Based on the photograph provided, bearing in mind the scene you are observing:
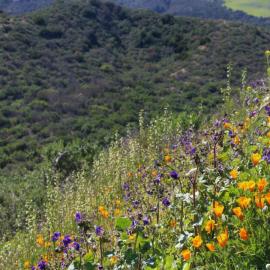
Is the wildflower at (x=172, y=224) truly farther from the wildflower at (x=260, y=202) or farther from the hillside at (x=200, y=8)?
the hillside at (x=200, y=8)

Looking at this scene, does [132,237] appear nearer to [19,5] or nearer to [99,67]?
[99,67]

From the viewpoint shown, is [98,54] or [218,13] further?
[218,13]

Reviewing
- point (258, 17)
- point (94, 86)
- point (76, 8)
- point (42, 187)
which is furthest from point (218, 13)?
point (42, 187)

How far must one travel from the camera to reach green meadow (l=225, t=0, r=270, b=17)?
453 ft

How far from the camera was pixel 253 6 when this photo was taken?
14875cm

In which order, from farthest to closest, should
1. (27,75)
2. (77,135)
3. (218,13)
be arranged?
(218,13)
(27,75)
(77,135)

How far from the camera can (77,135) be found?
2077cm

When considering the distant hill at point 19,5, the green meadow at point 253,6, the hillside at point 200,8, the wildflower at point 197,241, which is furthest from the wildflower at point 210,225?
the green meadow at point 253,6

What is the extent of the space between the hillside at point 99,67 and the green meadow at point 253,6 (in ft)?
328

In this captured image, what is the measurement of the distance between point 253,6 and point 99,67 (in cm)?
12604

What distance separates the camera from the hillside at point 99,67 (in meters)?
22.4

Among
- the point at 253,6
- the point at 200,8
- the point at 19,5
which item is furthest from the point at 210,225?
the point at 200,8

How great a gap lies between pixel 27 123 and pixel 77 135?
3.12 m

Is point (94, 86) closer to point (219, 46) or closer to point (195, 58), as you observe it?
point (195, 58)
